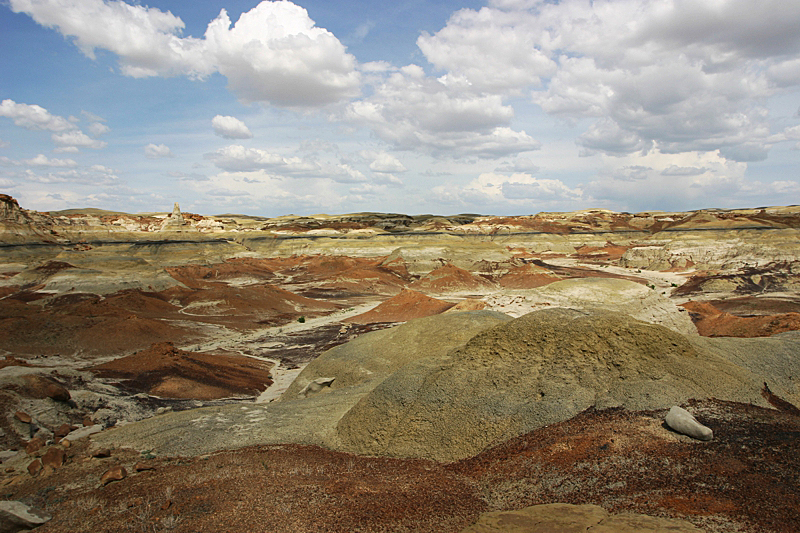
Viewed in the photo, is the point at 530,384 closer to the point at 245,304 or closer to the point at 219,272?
the point at 245,304

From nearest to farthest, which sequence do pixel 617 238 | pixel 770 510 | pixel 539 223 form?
1. pixel 770 510
2. pixel 617 238
3. pixel 539 223

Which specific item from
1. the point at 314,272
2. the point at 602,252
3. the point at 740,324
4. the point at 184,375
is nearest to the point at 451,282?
the point at 314,272

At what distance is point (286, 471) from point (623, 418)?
737cm

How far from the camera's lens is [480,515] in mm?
7445

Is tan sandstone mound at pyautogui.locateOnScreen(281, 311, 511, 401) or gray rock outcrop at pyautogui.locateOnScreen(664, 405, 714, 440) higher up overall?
gray rock outcrop at pyautogui.locateOnScreen(664, 405, 714, 440)

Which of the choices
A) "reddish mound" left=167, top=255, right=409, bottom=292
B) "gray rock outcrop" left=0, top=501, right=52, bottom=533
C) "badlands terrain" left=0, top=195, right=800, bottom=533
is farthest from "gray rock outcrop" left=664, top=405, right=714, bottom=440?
"reddish mound" left=167, top=255, right=409, bottom=292

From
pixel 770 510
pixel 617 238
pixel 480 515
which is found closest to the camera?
pixel 770 510

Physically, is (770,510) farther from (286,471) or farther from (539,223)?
(539,223)

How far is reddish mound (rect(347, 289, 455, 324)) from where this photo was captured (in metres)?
39.3

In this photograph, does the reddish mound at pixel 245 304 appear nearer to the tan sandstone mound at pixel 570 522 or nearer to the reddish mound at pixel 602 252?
the tan sandstone mound at pixel 570 522

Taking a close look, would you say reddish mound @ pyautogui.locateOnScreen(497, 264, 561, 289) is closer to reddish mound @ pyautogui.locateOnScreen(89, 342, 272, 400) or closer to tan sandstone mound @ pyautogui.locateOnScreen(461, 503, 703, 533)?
reddish mound @ pyautogui.locateOnScreen(89, 342, 272, 400)

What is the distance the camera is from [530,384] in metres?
11.5

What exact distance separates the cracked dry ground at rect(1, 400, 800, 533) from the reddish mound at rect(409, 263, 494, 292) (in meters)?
48.4

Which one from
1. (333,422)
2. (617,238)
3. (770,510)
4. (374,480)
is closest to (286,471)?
(374,480)
